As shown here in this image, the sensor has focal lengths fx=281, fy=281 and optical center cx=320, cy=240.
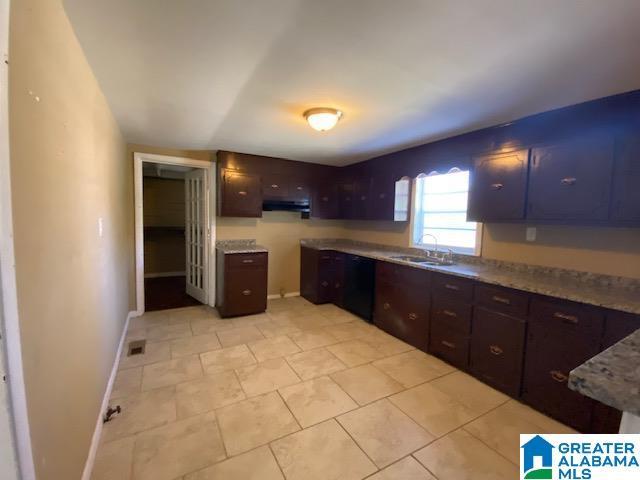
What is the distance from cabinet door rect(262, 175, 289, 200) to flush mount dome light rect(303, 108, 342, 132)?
1.87 m

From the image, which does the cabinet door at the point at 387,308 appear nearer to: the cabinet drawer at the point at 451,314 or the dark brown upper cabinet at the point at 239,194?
the cabinet drawer at the point at 451,314

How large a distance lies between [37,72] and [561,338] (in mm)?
3071

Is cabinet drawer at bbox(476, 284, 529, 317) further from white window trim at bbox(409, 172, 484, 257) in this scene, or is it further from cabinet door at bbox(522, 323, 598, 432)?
white window trim at bbox(409, 172, 484, 257)

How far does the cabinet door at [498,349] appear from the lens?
2145mm

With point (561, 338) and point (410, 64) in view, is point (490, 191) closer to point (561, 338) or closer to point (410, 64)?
point (561, 338)

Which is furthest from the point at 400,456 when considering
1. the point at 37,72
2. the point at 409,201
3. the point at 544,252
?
the point at 409,201

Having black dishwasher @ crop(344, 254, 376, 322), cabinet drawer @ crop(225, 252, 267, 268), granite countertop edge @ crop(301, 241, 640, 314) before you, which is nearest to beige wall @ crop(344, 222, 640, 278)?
granite countertop edge @ crop(301, 241, 640, 314)

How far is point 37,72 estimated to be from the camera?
38.9 inches

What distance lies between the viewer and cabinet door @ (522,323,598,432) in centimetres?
183

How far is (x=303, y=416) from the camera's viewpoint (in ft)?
6.34

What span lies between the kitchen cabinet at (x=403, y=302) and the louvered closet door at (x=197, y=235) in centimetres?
251

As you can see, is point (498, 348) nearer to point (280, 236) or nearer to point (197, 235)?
point (280, 236)

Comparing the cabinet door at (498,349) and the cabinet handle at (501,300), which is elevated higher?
the cabinet handle at (501,300)

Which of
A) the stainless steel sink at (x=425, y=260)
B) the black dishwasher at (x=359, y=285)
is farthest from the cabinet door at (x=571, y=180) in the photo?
the black dishwasher at (x=359, y=285)
